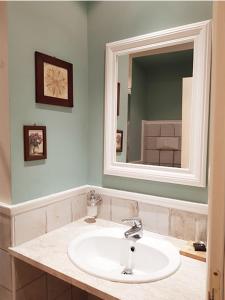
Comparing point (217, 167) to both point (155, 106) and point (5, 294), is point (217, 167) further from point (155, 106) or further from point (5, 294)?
point (5, 294)

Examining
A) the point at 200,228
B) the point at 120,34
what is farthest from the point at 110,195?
the point at 120,34

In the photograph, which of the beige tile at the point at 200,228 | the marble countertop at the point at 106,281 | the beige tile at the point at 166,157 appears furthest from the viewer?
the beige tile at the point at 166,157

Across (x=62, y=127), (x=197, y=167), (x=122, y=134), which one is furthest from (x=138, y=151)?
(x=62, y=127)

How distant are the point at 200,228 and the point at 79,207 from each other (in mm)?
699

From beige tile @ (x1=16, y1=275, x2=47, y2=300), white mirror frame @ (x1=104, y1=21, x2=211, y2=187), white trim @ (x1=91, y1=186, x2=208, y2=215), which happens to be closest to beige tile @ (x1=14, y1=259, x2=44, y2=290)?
beige tile @ (x1=16, y1=275, x2=47, y2=300)

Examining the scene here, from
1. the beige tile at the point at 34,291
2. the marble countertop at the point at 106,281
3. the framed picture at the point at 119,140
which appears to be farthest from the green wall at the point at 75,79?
the beige tile at the point at 34,291

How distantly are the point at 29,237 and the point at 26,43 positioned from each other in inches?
36.6

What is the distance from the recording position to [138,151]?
53.2 inches

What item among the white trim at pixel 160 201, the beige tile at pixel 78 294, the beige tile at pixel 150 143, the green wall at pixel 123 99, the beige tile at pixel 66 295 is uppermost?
the green wall at pixel 123 99

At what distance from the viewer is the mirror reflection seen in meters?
1.20

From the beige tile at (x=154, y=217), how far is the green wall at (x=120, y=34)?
0.08 metres

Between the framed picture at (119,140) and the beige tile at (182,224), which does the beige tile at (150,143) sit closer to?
the framed picture at (119,140)

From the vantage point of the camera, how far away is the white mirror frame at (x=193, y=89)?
3.64 feet

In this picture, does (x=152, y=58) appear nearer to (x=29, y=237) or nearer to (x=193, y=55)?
(x=193, y=55)
